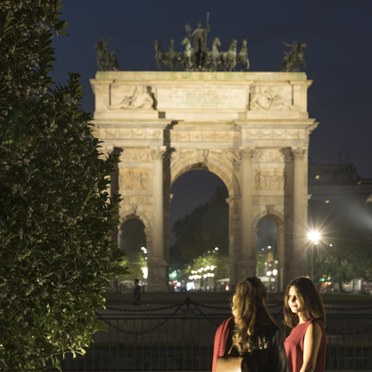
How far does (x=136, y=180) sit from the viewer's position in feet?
192

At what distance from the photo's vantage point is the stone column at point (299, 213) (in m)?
57.3

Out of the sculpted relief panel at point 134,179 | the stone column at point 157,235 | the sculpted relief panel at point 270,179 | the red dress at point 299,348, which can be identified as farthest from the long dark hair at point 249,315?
the sculpted relief panel at point 270,179

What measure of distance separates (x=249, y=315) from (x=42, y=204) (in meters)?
2.34

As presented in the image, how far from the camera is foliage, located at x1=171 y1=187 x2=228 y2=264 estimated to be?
105m

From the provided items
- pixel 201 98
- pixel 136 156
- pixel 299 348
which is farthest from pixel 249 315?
pixel 136 156

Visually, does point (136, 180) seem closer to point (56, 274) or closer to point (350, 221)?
point (350, 221)

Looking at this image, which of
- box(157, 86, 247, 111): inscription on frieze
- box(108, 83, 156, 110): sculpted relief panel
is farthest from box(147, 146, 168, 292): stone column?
box(157, 86, 247, 111): inscription on frieze

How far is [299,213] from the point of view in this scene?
57719mm

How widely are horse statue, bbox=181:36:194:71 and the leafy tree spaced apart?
164 feet

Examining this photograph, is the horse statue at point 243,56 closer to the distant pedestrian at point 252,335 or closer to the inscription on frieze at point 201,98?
the inscription on frieze at point 201,98

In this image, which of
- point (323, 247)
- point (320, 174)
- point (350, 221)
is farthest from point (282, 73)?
point (320, 174)

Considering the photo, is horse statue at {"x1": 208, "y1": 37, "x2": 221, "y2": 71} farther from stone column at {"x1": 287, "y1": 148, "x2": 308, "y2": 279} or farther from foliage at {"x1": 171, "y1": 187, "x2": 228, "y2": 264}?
foliage at {"x1": 171, "y1": 187, "x2": 228, "y2": 264}

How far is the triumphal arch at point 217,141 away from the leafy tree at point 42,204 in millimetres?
47317

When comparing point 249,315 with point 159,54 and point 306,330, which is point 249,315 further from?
point 159,54
